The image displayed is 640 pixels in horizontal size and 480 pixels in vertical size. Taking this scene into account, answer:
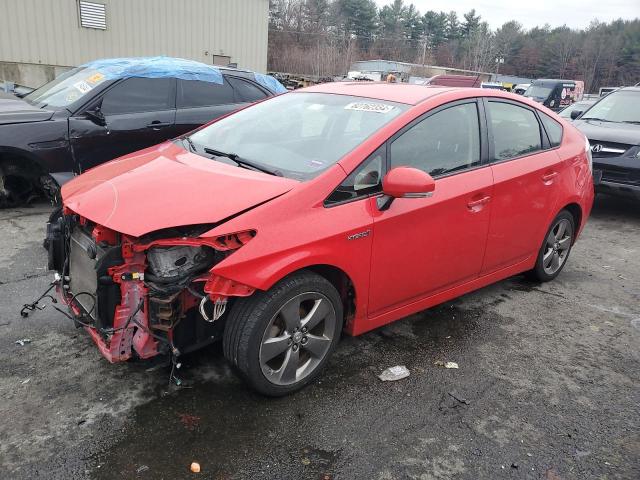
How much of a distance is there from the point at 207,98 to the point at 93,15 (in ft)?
37.6

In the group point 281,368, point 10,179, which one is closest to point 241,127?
point 281,368

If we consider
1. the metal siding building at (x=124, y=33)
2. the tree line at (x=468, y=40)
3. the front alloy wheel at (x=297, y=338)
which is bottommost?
the front alloy wheel at (x=297, y=338)

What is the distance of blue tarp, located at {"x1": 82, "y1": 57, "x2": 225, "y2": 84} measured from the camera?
627 centimetres

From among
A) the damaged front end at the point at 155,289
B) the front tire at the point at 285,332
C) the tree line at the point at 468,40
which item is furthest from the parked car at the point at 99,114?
the tree line at the point at 468,40

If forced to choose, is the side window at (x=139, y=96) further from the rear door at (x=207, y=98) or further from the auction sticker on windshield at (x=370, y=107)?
the auction sticker on windshield at (x=370, y=107)

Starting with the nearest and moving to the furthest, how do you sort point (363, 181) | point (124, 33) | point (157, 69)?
point (363, 181) → point (157, 69) → point (124, 33)

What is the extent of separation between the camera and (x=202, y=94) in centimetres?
673

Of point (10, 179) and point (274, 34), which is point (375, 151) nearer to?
point (10, 179)

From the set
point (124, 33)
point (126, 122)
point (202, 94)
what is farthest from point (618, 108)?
point (124, 33)

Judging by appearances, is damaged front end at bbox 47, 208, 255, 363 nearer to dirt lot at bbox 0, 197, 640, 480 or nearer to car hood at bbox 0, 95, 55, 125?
dirt lot at bbox 0, 197, 640, 480

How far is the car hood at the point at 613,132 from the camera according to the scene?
7086 mm

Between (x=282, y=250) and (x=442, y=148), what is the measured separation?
148 cm

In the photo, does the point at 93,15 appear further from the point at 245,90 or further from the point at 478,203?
the point at 478,203

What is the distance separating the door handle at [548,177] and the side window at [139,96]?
4.47 m
